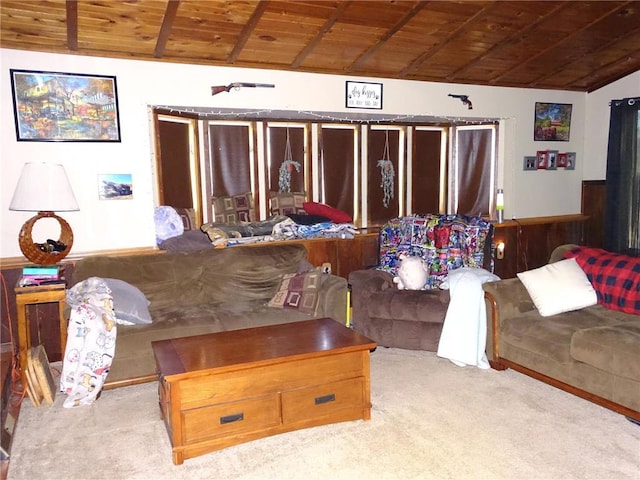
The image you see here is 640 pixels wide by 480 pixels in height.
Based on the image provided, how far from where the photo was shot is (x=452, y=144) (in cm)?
648

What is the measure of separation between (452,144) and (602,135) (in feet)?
6.02

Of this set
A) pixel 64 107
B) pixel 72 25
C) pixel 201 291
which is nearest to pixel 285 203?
pixel 201 291

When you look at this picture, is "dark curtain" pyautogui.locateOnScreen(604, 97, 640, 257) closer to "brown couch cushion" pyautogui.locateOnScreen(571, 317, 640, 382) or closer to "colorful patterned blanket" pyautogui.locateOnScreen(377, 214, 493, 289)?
"colorful patterned blanket" pyautogui.locateOnScreen(377, 214, 493, 289)

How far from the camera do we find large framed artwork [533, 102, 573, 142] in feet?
20.7

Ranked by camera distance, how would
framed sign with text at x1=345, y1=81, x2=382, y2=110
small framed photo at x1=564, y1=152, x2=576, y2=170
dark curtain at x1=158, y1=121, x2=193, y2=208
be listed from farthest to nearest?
small framed photo at x1=564, y1=152, x2=576, y2=170
framed sign with text at x1=345, y1=81, x2=382, y2=110
dark curtain at x1=158, y1=121, x2=193, y2=208

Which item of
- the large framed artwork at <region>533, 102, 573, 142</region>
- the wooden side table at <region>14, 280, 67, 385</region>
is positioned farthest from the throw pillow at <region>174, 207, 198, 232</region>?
the large framed artwork at <region>533, 102, 573, 142</region>

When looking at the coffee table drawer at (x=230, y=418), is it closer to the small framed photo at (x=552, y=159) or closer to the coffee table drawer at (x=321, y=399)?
the coffee table drawer at (x=321, y=399)

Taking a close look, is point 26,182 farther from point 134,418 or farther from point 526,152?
point 526,152

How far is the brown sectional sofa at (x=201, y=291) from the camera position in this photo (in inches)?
140

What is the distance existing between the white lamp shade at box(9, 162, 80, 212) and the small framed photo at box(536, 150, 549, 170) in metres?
5.19

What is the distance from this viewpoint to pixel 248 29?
4.14m

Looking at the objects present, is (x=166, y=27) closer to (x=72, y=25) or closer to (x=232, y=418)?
(x=72, y=25)

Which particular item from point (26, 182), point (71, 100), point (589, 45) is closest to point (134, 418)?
point (26, 182)

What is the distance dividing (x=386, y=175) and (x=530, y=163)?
1733mm
